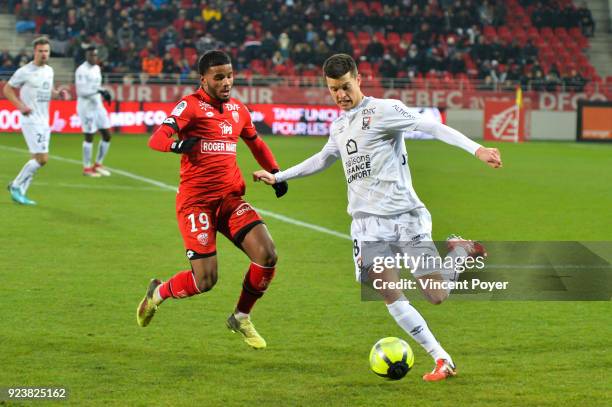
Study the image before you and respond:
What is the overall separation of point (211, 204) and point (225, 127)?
1.85 ft

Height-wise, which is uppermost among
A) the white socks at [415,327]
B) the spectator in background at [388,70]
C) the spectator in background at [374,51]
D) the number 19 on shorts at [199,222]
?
the spectator in background at [374,51]

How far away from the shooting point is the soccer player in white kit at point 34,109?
1437 cm

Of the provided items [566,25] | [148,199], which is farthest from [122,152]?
[566,25]

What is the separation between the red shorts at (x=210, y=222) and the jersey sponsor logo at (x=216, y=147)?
0.33 metres

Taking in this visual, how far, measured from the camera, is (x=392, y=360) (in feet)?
Result: 19.6

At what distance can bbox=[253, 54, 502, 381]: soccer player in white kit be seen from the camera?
6.18 meters

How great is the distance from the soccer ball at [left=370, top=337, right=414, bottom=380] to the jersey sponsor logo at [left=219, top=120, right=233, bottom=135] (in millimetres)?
2059

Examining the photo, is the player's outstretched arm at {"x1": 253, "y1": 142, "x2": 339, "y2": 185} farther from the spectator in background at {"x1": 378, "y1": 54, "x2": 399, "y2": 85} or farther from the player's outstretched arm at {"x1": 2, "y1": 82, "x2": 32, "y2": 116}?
the spectator in background at {"x1": 378, "y1": 54, "x2": 399, "y2": 85}

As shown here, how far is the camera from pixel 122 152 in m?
24.1

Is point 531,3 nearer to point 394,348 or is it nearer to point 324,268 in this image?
point 324,268

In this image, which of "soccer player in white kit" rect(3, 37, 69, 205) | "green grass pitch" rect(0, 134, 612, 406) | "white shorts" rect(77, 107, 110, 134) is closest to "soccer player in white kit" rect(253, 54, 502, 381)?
"green grass pitch" rect(0, 134, 612, 406)

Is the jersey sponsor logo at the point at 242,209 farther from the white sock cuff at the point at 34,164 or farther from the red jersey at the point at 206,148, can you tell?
the white sock cuff at the point at 34,164

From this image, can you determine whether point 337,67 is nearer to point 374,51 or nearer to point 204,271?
point 204,271

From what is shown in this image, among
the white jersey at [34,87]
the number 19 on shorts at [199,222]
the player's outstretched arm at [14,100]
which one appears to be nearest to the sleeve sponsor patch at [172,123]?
the number 19 on shorts at [199,222]
